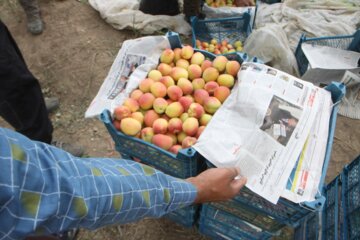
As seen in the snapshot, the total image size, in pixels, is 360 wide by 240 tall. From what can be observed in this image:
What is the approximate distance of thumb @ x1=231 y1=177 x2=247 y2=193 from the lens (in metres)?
0.92

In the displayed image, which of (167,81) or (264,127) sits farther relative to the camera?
(167,81)

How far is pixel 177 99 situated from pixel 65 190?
0.80 m

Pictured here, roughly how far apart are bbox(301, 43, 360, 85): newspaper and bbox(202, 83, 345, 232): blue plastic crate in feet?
3.82

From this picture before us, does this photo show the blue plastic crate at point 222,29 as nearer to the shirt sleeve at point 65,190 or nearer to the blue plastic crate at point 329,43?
the blue plastic crate at point 329,43

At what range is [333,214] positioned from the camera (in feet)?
4.29

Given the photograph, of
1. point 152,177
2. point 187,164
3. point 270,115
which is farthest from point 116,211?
point 270,115

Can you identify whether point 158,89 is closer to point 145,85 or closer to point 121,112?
point 145,85

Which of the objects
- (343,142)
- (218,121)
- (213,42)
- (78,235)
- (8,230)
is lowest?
(78,235)

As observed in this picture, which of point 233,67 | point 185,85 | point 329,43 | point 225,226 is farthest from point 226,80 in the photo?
point 329,43

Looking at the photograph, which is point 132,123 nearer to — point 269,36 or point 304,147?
point 304,147

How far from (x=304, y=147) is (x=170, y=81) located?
655mm

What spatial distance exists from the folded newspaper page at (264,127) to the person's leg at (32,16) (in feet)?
7.63

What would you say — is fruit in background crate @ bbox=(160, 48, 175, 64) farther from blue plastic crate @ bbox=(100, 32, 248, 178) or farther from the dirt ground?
the dirt ground

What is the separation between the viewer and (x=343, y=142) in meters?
2.14
